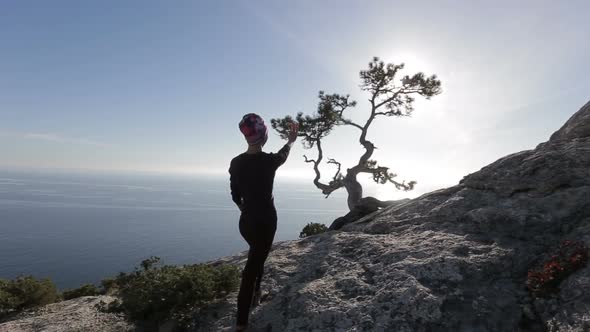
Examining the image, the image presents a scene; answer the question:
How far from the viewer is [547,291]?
632 centimetres

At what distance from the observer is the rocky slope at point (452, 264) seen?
618 cm

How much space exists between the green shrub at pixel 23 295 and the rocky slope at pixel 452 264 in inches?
85.7

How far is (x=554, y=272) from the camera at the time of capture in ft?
21.3

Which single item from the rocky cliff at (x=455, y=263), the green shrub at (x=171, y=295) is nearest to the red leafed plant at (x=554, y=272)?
the rocky cliff at (x=455, y=263)

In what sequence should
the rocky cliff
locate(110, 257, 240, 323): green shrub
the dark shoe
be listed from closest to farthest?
the rocky cliff → the dark shoe → locate(110, 257, 240, 323): green shrub

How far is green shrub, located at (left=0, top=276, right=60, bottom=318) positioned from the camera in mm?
11656

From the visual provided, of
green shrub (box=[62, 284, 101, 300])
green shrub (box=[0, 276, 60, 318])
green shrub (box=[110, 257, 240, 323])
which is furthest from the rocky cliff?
green shrub (box=[62, 284, 101, 300])

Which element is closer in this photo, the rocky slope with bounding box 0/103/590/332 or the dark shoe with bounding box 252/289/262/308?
the rocky slope with bounding box 0/103/590/332

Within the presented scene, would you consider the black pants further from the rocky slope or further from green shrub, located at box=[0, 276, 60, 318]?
green shrub, located at box=[0, 276, 60, 318]

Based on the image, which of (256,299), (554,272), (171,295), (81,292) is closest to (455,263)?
(554,272)

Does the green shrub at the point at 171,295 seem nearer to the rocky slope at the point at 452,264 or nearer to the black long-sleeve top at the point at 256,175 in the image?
the rocky slope at the point at 452,264

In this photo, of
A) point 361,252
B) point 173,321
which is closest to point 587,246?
point 361,252

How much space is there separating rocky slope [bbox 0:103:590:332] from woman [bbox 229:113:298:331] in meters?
1.26

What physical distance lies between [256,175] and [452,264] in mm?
4776
